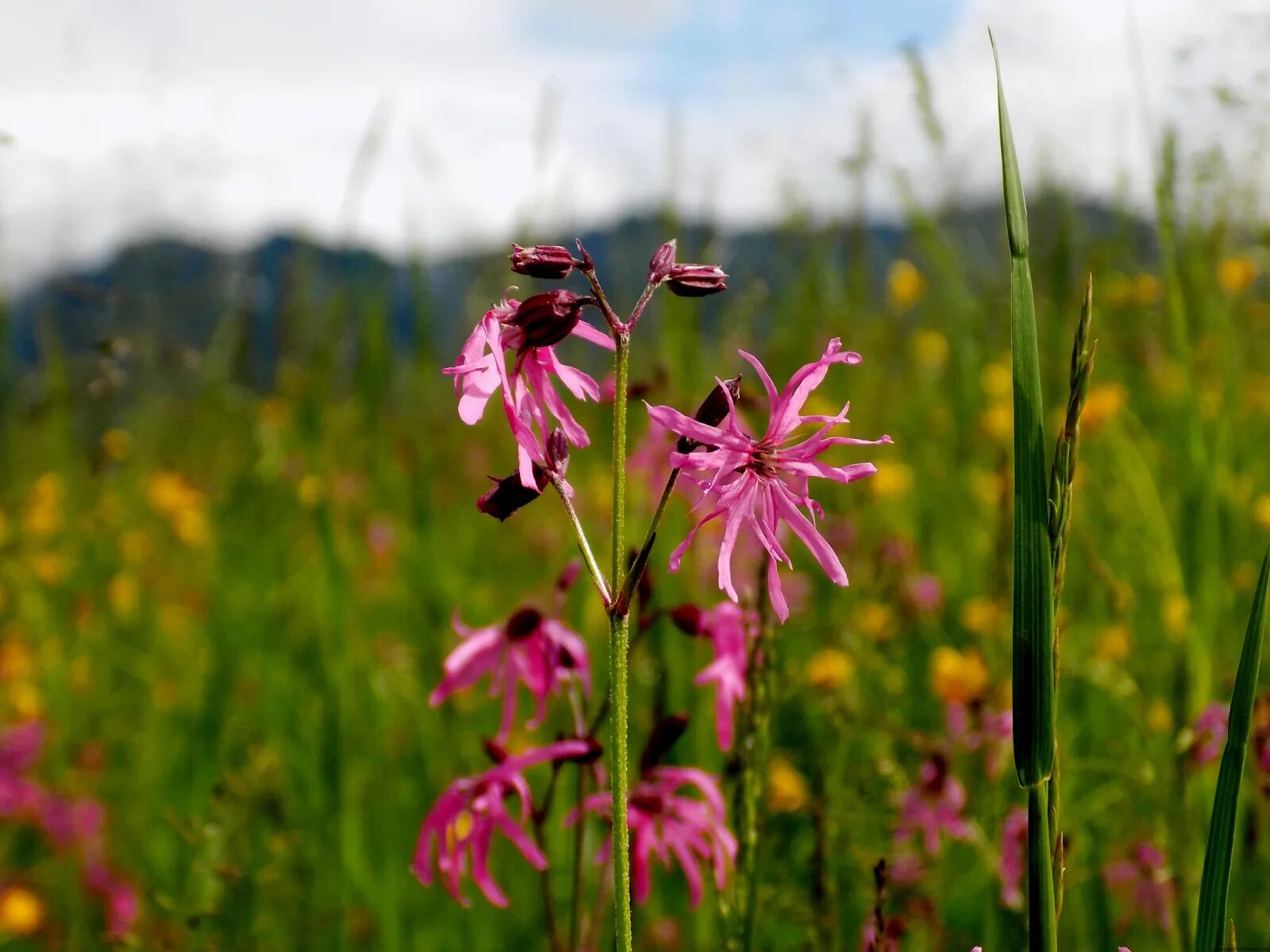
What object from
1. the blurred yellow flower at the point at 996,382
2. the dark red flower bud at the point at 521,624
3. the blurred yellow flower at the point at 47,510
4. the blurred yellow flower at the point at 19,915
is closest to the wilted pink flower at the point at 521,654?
the dark red flower bud at the point at 521,624

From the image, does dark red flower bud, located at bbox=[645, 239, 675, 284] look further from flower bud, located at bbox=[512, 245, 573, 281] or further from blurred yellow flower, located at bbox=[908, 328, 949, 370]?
blurred yellow flower, located at bbox=[908, 328, 949, 370]

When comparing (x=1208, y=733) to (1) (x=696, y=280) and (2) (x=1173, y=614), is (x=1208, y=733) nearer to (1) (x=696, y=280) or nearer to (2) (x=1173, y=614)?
(1) (x=696, y=280)

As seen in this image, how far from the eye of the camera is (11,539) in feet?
15.1

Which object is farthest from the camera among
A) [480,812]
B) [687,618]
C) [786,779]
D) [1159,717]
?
[786,779]

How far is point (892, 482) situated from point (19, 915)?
2.86m

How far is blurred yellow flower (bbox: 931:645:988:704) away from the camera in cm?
227

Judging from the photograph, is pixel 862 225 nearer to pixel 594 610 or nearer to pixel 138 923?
pixel 594 610

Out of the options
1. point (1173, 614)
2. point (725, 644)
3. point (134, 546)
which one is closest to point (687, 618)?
point (725, 644)

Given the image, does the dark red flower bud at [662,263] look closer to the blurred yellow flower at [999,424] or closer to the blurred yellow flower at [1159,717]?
the blurred yellow flower at [1159,717]

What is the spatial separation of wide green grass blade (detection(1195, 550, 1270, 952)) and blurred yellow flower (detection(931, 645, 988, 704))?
4.18 feet

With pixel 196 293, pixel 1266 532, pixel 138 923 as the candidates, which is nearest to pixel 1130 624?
pixel 1266 532

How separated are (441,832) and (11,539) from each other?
4208 mm

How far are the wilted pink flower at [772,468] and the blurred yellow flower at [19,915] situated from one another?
94.6 inches

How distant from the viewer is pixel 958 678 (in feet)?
7.94
